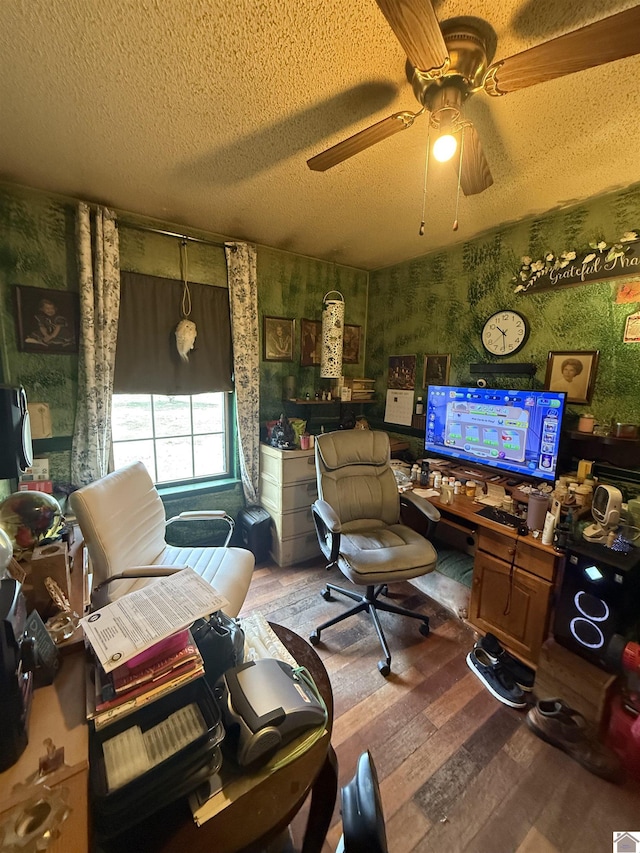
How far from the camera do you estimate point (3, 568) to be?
83 centimetres

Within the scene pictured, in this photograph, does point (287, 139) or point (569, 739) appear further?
point (287, 139)

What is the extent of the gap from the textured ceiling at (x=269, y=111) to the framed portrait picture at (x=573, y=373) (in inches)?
34.2

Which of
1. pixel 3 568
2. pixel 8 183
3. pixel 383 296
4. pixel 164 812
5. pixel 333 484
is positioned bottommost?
pixel 164 812

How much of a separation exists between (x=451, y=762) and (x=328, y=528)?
1009mm

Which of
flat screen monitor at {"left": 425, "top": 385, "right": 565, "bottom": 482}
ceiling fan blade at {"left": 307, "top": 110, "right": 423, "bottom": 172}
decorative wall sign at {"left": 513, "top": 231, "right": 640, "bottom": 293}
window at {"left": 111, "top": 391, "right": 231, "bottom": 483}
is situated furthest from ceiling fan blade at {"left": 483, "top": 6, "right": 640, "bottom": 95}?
window at {"left": 111, "top": 391, "right": 231, "bottom": 483}

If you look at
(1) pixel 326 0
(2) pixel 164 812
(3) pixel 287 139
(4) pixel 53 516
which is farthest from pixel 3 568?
(3) pixel 287 139

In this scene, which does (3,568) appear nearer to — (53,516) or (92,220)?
(53,516)

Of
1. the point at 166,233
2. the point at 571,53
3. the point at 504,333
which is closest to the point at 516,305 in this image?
the point at 504,333

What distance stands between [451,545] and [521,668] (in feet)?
3.07

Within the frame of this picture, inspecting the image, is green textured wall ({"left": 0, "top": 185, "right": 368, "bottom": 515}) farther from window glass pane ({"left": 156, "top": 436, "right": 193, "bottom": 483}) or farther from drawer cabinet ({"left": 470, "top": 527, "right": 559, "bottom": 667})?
drawer cabinet ({"left": 470, "top": 527, "right": 559, "bottom": 667})

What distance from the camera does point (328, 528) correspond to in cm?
177

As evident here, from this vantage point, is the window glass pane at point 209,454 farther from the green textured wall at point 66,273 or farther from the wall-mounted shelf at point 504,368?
the wall-mounted shelf at point 504,368

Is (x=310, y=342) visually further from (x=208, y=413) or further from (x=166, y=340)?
(x=166, y=340)

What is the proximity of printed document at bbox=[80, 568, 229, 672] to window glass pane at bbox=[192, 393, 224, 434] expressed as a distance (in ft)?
6.51
